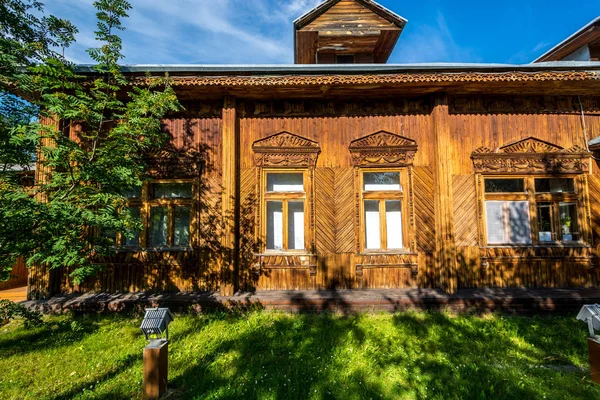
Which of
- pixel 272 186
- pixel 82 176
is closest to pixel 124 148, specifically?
pixel 82 176

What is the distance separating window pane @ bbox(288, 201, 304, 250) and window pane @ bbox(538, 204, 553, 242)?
Answer: 19.0 feet

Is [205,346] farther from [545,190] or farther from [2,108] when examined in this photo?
[545,190]

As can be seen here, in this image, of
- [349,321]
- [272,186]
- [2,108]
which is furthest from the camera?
[272,186]

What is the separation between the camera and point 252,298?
5.77m

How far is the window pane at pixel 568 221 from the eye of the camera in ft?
21.2

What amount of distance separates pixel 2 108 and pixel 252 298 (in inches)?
207

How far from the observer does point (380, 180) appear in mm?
6695

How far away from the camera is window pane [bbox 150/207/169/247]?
6.54 metres

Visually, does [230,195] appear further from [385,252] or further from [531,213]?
[531,213]

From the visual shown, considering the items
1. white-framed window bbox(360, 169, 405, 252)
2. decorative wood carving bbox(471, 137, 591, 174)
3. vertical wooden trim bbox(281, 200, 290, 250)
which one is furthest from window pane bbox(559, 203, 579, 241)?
vertical wooden trim bbox(281, 200, 290, 250)

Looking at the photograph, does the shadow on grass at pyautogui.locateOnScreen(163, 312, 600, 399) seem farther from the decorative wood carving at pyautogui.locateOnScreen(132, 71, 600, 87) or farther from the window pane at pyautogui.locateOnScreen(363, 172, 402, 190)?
the decorative wood carving at pyautogui.locateOnScreen(132, 71, 600, 87)

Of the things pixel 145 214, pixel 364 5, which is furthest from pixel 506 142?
pixel 145 214

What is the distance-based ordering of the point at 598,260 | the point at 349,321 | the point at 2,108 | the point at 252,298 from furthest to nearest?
the point at 598,260 < the point at 252,298 < the point at 349,321 < the point at 2,108

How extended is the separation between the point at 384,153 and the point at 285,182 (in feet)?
8.39
